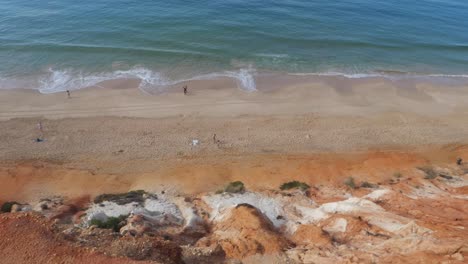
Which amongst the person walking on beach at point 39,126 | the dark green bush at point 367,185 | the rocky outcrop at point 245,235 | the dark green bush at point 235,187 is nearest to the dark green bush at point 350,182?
the dark green bush at point 367,185

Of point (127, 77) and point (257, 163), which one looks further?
point (127, 77)

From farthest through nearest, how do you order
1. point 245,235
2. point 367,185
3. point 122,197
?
point 367,185 < point 122,197 < point 245,235

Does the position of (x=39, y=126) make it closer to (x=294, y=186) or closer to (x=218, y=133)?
(x=218, y=133)

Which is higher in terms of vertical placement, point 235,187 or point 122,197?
point 235,187

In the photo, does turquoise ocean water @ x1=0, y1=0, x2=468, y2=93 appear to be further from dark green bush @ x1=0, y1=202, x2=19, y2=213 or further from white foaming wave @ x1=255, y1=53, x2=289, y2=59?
dark green bush @ x1=0, y1=202, x2=19, y2=213

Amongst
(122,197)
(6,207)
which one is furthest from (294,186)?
(6,207)

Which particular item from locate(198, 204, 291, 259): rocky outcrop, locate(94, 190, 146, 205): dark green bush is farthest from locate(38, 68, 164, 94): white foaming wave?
locate(198, 204, 291, 259): rocky outcrop
